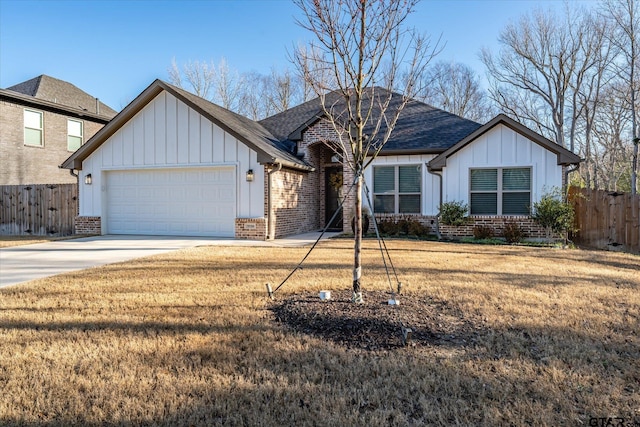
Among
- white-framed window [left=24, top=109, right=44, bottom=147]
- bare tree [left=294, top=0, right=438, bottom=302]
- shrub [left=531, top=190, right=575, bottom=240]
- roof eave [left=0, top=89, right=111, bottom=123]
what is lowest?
shrub [left=531, top=190, right=575, bottom=240]

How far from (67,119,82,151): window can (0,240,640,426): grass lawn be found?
619 inches

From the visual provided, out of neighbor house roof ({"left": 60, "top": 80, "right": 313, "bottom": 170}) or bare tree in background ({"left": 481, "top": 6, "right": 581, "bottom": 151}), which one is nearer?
neighbor house roof ({"left": 60, "top": 80, "right": 313, "bottom": 170})

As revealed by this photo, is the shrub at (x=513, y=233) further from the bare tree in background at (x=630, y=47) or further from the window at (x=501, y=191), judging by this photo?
the bare tree in background at (x=630, y=47)

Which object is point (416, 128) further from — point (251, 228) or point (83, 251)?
point (83, 251)

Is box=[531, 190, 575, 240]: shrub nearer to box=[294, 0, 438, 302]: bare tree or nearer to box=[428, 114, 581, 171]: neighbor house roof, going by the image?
box=[428, 114, 581, 171]: neighbor house roof

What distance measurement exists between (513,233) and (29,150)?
18.8m

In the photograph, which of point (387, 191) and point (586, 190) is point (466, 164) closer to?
point (387, 191)

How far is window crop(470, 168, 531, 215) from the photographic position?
39.8 ft

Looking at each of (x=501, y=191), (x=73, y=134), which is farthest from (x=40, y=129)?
(x=501, y=191)

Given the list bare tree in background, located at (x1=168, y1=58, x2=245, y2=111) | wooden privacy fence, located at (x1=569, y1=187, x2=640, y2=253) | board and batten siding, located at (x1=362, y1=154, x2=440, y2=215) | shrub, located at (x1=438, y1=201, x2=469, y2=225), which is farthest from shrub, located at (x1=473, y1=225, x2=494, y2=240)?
bare tree in background, located at (x1=168, y1=58, x2=245, y2=111)

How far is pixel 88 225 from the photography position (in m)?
13.9

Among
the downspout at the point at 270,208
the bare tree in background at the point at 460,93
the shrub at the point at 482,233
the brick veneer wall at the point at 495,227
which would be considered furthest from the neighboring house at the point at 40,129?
the bare tree in background at the point at 460,93

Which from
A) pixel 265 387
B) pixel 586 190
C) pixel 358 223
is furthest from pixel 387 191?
pixel 265 387

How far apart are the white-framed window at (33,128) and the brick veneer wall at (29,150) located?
0.48ft
